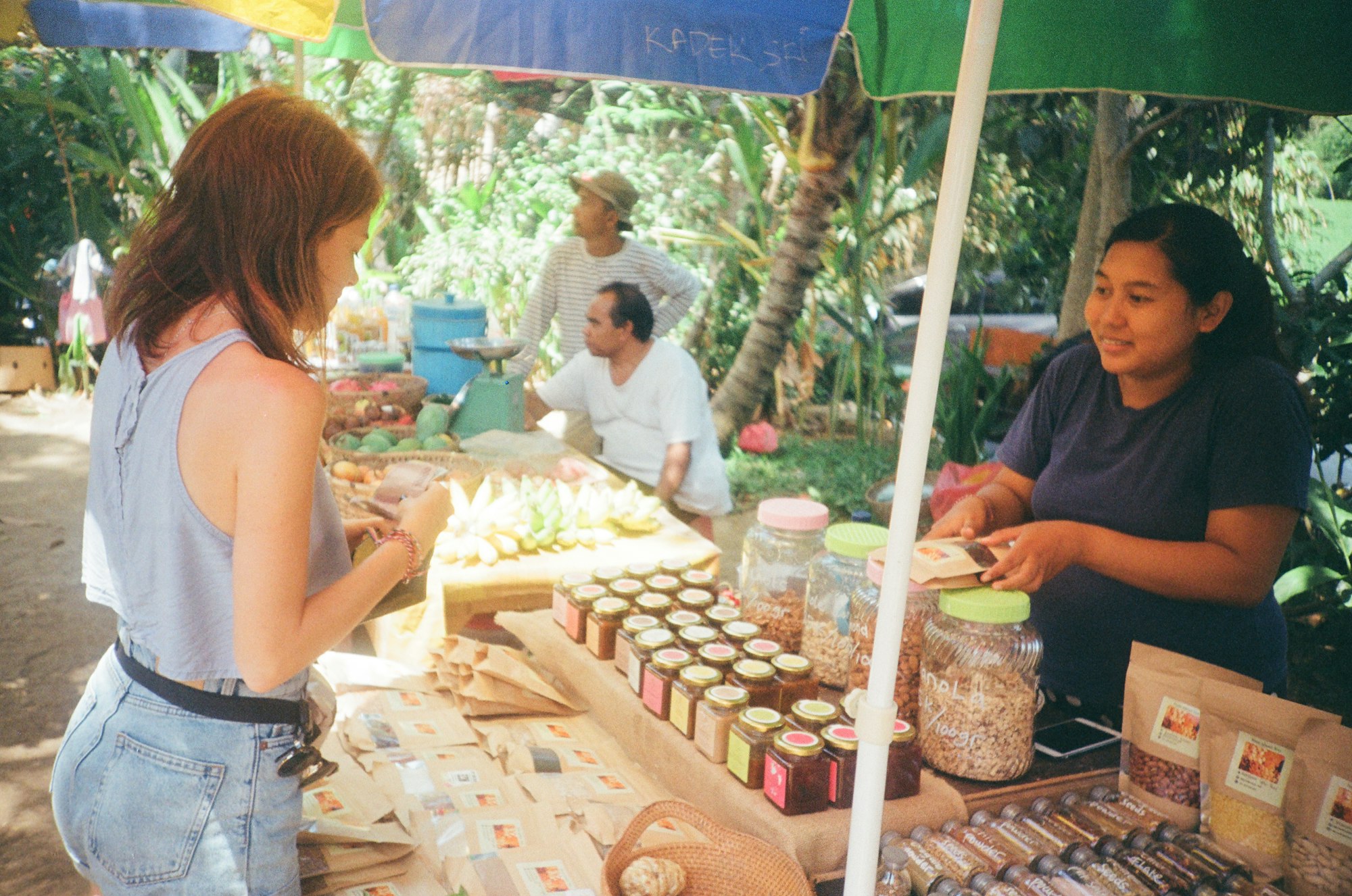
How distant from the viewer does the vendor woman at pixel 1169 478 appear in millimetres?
1794

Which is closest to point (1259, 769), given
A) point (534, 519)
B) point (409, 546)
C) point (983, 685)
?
point (983, 685)

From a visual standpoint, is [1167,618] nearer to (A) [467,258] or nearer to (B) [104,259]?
(A) [467,258]

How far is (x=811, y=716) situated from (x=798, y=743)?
3.2 inches

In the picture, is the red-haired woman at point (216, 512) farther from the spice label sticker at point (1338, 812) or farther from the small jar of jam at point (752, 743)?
the spice label sticker at point (1338, 812)

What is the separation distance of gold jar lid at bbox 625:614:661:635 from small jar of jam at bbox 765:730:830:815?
491 millimetres

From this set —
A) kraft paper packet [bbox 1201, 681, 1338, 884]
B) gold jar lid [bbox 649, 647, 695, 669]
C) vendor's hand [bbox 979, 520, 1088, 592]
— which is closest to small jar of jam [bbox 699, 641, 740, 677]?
gold jar lid [bbox 649, 647, 695, 669]

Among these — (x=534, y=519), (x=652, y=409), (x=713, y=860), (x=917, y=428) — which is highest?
(x=917, y=428)

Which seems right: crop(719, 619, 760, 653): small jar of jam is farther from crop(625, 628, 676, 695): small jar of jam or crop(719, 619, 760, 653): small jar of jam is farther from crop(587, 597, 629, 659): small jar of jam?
crop(587, 597, 629, 659): small jar of jam

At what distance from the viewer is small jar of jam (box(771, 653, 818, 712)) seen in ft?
5.54

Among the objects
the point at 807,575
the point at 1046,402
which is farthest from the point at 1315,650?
the point at 807,575

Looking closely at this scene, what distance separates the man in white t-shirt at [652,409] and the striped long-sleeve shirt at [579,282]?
0.90 m

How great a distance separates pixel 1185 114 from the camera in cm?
556

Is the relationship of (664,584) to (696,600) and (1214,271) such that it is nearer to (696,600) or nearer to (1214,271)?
(696,600)

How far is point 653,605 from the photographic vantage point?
2.04 meters
